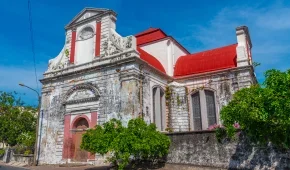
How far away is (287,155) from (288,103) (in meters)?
3.64

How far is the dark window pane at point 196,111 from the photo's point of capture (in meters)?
19.6

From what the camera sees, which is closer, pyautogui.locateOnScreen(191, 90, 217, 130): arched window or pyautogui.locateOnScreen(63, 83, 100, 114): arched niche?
pyautogui.locateOnScreen(63, 83, 100, 114): arched niche

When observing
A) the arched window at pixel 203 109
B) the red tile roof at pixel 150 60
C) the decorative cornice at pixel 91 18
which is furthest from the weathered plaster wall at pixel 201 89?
the decorative cornice at pixel 91 18

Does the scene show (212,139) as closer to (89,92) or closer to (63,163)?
(89,92)

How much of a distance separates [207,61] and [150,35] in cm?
611

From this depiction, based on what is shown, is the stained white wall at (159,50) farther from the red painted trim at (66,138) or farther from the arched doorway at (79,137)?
the red painted trim at (66,138)

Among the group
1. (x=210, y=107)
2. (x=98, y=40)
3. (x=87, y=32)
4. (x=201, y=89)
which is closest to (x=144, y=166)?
(x=210, y=107)

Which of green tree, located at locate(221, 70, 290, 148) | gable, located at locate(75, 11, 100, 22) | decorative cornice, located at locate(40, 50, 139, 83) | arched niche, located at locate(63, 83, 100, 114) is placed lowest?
green tree, located at locate(221, 70, 290, 148)

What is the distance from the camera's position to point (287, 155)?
11039mm

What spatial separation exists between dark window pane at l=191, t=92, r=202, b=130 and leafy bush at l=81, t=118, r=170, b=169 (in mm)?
6208

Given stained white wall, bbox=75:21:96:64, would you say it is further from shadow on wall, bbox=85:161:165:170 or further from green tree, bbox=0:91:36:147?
green tree, bbox=0:91:36:147

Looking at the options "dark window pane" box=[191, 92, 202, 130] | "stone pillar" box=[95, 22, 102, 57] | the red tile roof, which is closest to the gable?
"stone pillar" box=[95, 22, 102, 57]

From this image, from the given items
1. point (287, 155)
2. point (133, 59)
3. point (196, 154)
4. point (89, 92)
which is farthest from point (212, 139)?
point (89, 92)

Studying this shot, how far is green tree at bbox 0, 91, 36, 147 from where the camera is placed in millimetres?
30484
